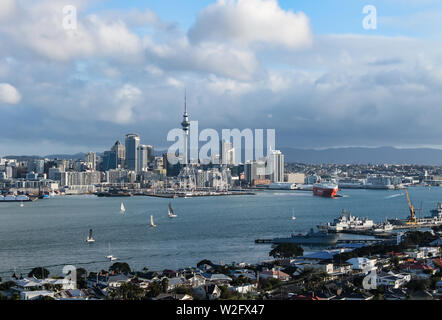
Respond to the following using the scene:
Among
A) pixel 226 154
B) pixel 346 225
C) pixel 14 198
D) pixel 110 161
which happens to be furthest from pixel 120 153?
pixel 346 225

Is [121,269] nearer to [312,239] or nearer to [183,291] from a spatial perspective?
[183,291]

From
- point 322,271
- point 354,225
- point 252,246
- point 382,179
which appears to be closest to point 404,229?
point 354,225

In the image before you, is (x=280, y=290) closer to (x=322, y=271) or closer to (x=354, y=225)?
(x=322, y=271)

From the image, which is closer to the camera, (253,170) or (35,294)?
(35,294)

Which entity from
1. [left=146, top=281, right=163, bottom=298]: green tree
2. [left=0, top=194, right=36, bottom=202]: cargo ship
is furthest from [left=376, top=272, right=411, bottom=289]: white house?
[left=0, top=194, right=36, bottom=202]: cargo ship
